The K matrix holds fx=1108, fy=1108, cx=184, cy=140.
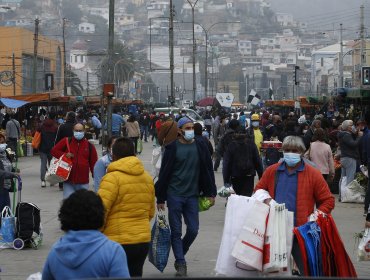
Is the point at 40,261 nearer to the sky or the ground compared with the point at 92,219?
nearer to the ground

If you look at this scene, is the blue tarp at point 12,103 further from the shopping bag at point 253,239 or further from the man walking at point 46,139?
the shopping bag at point 253,239

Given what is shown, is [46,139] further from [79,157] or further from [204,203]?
[204,203]

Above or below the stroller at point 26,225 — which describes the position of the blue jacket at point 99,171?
above

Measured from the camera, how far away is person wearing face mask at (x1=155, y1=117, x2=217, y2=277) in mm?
11088

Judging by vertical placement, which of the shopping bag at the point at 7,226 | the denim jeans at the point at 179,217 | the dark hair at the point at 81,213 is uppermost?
the dark hair at the point at 81,213

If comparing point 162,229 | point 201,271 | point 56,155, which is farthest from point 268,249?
point 56,155

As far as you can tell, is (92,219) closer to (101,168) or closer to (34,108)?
(101,168)

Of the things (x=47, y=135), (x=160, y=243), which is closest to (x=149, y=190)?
(x=160, y=243)

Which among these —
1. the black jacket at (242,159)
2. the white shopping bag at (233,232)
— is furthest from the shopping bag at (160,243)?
the black jacket at (242,159)

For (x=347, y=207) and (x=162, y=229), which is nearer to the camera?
(x=162, y=229)

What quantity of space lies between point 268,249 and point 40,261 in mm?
4620

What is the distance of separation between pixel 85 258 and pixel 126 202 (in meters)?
2.71

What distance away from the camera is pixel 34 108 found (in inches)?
1884

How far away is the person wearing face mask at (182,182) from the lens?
1109 centimetres
